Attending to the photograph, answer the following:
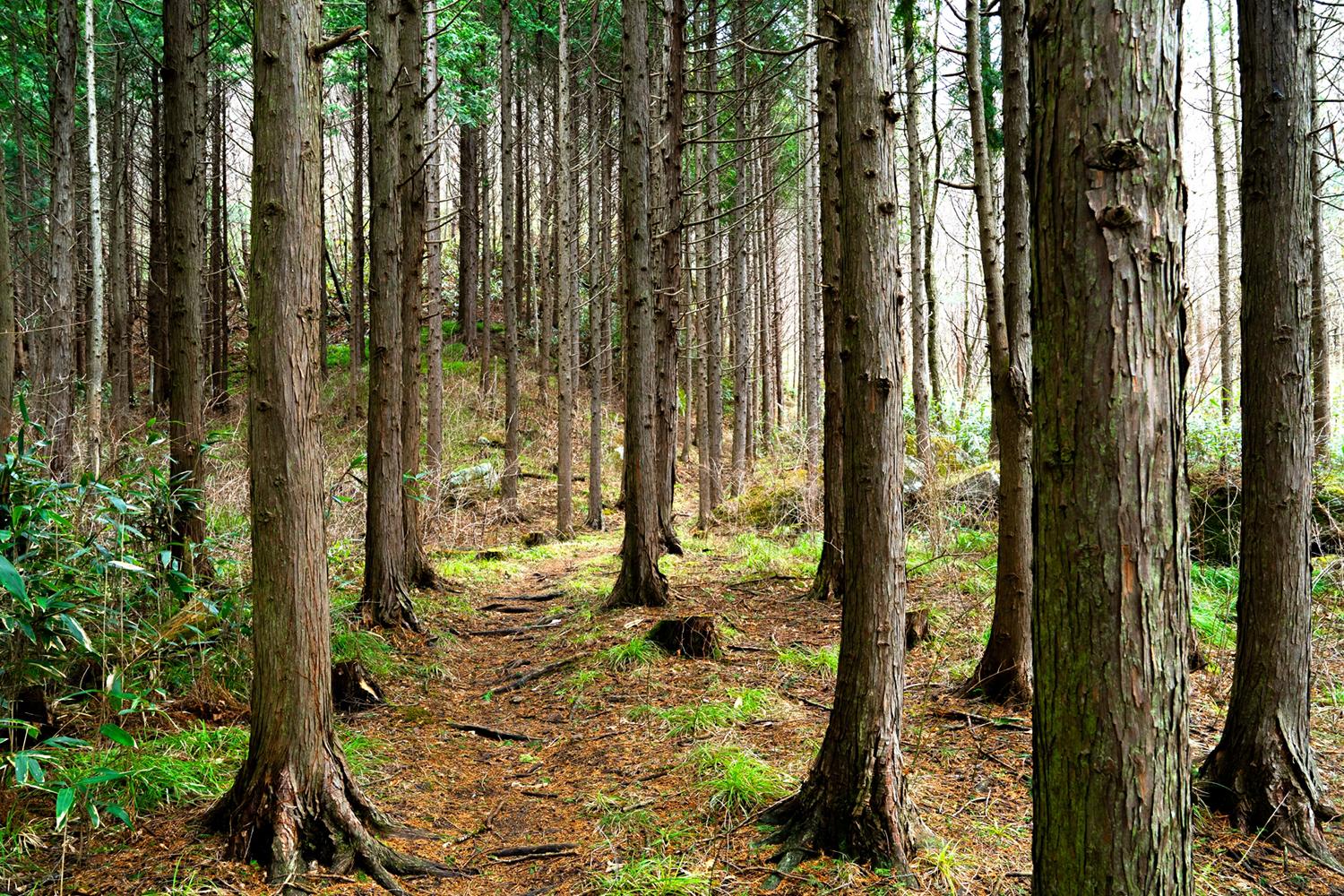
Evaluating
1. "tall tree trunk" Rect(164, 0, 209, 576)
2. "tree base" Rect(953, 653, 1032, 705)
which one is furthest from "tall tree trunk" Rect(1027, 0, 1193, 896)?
"tall tree trunk" Rect(164, 0, 209, 576)

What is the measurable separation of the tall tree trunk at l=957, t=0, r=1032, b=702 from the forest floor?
0.23 meters

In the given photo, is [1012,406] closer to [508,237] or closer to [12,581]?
[12,581]

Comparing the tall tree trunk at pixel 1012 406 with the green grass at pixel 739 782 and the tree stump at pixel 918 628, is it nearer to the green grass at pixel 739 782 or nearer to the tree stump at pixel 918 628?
the tree stump at pixel 918 628

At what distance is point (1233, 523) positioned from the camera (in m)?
7.91

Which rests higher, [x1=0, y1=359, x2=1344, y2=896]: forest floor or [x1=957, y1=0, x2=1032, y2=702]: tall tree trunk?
[x1=957, y1=0, x2=1032, y2=702]: tall tree trunk

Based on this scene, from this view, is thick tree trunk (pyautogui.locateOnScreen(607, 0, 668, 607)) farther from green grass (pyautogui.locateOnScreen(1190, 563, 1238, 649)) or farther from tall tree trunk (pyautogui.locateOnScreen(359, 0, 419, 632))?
green grass (pyautogui.locateOnScreen(1190, 563, 1238, 649))

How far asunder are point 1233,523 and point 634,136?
7.06 meters

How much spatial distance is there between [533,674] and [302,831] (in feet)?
10.0

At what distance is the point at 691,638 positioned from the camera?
20.7 feet

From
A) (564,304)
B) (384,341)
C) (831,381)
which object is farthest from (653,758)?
(564,304)

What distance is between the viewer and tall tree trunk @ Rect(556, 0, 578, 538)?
13.1m

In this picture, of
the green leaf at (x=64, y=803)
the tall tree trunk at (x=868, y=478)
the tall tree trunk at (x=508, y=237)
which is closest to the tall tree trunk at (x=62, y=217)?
the tall tree trunk at (x=508, y=237)

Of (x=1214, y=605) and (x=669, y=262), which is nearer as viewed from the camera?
(x=1214, y=605)

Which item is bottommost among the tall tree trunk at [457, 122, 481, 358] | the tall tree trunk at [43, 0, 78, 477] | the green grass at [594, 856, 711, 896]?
the green grass at [594, 856, 711, 896]
